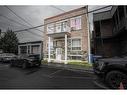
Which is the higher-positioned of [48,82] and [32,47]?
[32,47]

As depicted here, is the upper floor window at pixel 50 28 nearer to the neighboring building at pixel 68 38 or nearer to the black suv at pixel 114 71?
the neighboring building at pixel 68 38

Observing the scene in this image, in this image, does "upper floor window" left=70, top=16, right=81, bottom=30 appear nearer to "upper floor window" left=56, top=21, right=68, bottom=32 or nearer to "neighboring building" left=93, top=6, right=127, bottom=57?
"upper floor window" left=56, top=21, right=68, bottom=32

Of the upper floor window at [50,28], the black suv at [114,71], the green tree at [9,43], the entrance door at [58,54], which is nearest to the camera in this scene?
the black suv at [114,71]

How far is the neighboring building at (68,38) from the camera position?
612 inches

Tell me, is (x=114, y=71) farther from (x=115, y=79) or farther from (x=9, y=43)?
(x=9, y=43)

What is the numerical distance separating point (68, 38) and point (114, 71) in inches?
496

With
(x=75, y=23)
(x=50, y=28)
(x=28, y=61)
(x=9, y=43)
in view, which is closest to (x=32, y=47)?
(x=50, y=28)

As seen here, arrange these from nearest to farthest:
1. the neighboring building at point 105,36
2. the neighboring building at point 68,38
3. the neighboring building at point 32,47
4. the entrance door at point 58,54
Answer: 1. the neighboring building at point 68,38
2. the neighboring building at point 105,36
3. the entrance door at point 58,54
4. the neighboring building at point 32,47

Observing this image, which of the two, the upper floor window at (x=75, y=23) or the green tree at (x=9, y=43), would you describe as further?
the green tree at (x=9, y=43)

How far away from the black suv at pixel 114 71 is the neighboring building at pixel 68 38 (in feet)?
33.5

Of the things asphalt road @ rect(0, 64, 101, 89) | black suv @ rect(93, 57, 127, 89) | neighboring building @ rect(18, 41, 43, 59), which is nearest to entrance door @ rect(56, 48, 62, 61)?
neighboring building @ rect(18, 41, 43, 59)

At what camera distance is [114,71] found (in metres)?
4.52

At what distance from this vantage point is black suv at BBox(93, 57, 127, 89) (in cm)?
435

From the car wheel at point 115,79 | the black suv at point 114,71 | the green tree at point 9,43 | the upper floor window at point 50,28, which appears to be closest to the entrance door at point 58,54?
the upper floor window at point 50,28
